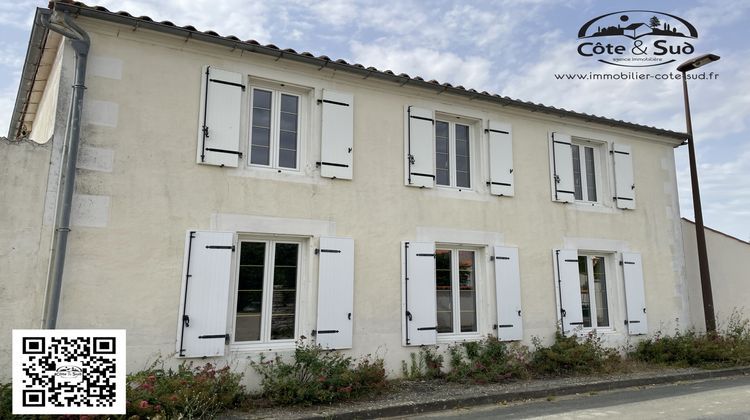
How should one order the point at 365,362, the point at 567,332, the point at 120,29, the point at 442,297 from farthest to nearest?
the point at 567,332 < the point at 442,297 < the point at 365,362 < the point at 120,29

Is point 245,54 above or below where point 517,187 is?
above

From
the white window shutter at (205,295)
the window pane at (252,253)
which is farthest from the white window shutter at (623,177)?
the white window shutter at (205,295)

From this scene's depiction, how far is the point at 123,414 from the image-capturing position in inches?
156

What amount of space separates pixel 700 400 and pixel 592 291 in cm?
263

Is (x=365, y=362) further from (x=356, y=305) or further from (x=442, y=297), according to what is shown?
(x=442, y=297)

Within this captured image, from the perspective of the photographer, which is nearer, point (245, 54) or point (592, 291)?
point (245, 54)

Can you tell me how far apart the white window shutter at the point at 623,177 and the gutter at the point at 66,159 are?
8.52m

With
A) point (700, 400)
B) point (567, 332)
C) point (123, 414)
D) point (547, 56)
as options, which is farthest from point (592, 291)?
point (123, 414)

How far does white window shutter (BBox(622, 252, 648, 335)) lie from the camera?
870 cm

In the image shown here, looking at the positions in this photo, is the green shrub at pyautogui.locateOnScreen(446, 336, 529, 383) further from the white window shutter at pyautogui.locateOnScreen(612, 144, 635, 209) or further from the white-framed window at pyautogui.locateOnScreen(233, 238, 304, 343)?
the white window shutter at pyautogui.locateOnScreen(612, 144, 635, 209)

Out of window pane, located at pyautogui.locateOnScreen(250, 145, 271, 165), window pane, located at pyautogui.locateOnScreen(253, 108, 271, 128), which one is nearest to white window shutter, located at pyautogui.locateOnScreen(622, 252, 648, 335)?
window pane, located at pyautogui.locateOnScreen(250, 145, 271, 165)

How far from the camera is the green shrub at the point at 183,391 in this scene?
14.6 ft

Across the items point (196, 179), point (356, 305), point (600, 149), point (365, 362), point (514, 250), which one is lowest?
point (365, 362)

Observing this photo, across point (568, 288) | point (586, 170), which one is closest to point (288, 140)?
point (568, 288)
